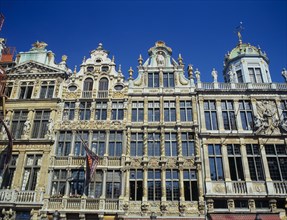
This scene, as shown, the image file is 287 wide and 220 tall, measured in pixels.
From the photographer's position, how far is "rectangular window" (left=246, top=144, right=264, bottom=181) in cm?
2070

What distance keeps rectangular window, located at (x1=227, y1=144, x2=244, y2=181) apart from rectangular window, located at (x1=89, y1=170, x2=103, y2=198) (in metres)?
10.8

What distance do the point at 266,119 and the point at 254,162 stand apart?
13.9ft

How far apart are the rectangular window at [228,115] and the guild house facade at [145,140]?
3.9 inches

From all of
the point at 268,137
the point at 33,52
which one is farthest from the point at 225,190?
the point at 33,52

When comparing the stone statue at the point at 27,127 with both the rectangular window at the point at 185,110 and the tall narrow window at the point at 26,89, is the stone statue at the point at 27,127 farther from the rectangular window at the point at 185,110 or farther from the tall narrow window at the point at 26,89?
the rectangular window at the point at 185,110

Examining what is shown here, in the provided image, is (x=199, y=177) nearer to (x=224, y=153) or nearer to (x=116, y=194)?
(x=224, y=153)

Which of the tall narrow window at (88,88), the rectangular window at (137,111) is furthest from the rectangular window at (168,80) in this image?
the tall narrow window at (88,88)

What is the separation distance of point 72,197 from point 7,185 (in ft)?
19.2

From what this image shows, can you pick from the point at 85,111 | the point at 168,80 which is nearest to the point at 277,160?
the point at 168,80

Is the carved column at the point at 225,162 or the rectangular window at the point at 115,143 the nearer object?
the carved column at the point at 225,162

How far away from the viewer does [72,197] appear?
66.8 ft

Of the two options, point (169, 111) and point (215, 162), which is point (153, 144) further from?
point (215, 162)

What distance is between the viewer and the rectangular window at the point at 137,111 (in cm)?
2342

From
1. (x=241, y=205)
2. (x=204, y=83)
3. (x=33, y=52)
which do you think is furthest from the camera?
(x=33, y=52)
